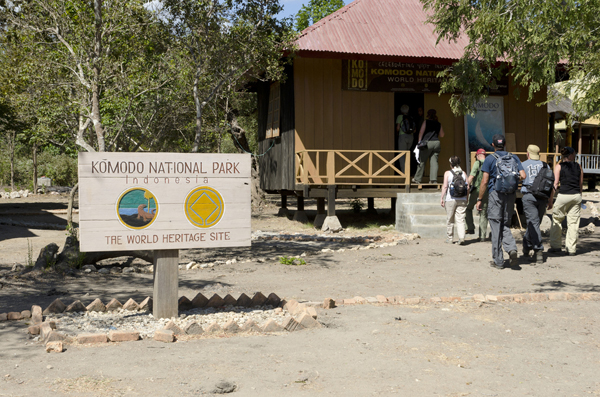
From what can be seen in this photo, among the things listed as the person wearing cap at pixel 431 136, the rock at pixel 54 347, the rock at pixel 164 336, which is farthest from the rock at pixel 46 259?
the person wearing cap at pixel 431 136

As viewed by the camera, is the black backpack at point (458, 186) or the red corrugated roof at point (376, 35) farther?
the red corrugated roof at point (376, 35)

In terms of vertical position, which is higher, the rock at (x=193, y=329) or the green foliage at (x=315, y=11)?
the green foliage at (x=315, y=11)

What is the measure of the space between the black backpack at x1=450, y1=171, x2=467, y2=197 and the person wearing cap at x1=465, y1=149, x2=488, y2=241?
0.37 meters

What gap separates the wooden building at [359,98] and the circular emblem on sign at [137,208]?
9230 mm

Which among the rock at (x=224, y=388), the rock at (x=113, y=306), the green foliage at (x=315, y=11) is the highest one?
the green foliage at (x=315, y=11)

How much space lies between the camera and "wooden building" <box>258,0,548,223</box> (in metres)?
15.2

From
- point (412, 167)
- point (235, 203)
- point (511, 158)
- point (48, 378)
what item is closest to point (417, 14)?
point (412, 167)

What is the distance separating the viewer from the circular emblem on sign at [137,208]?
5730 millimetres

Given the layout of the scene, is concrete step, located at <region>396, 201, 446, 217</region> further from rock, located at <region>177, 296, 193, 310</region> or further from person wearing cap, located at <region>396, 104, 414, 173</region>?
rock, located at <region>177, 296, 193, 310</region>

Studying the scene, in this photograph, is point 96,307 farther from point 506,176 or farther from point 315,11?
point 315,11

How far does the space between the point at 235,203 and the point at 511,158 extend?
5.00m

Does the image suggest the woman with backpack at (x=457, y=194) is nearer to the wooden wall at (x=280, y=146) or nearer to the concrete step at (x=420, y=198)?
the concrete step at (x=420, y=198)

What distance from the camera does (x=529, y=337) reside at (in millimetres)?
5477

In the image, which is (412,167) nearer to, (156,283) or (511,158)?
(511,158)
